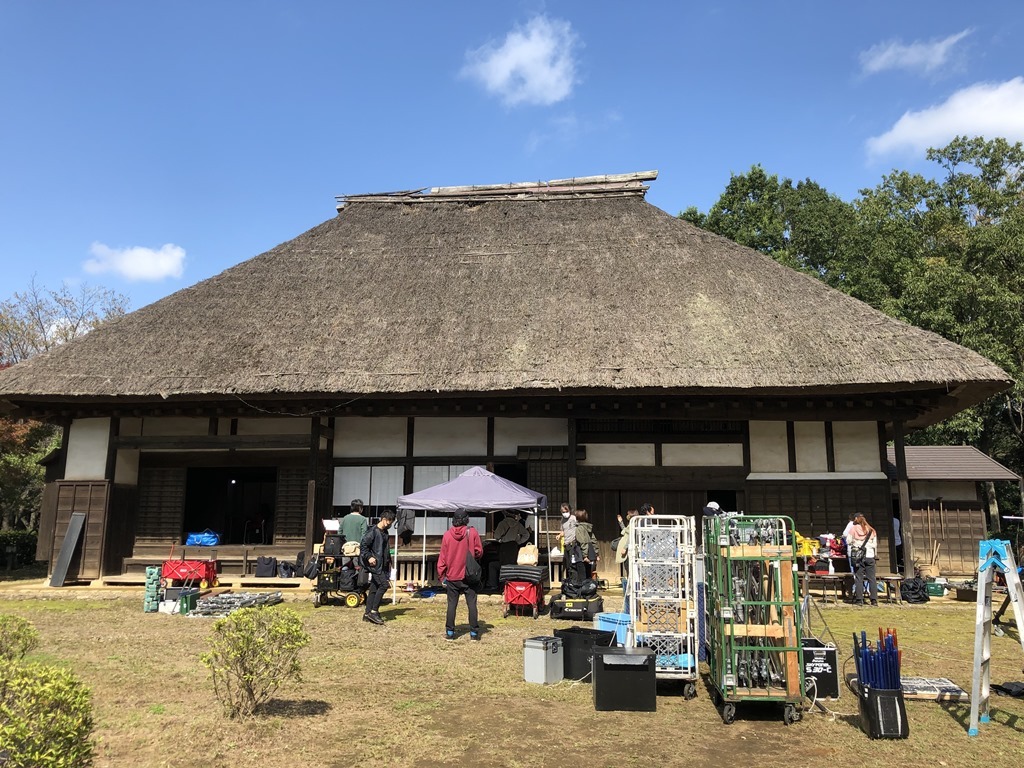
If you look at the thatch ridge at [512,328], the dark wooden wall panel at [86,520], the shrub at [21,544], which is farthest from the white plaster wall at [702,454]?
the shrub at [21,544]

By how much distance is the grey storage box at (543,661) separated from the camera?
7.11m

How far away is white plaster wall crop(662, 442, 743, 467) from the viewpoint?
14578 mm

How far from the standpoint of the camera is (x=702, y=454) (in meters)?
Answer: 14.6

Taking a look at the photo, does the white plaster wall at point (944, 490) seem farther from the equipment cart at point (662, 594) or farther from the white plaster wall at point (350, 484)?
the equipment cart at point (662, 594)

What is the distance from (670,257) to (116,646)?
1297 centimetres

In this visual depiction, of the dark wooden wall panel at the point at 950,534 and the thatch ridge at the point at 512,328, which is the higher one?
the thatch ridge at the point at 512,328

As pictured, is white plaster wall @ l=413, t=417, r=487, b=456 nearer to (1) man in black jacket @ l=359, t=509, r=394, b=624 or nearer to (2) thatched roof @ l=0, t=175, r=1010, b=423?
(2) thatched roof @ l=0, t=175, r=1010, b=423

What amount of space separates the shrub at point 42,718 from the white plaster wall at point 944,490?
21.7 m

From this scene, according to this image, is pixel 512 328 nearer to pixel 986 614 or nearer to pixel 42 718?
pixel 986 614

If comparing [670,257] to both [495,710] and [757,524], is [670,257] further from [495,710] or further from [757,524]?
[495,710]

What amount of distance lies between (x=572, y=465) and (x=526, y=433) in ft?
4.19

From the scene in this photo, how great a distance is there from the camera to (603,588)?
1364 centimetres

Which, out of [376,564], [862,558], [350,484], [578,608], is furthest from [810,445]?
[350,484]

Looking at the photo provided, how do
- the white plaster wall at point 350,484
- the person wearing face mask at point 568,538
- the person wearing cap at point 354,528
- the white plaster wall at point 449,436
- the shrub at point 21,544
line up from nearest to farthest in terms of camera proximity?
1. the person wearing face mask at point 568,538
2. the person wearing cap at point 354,528
3. the white plaster wall at point 449,436
4. the white plaster wall at point 350,484
5. the shrub at point 21,544
